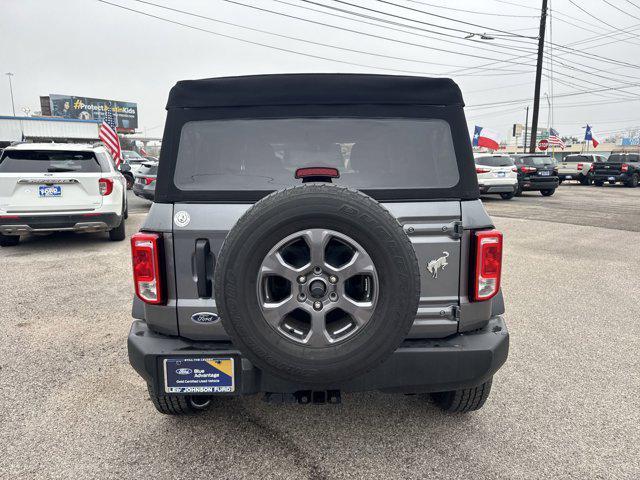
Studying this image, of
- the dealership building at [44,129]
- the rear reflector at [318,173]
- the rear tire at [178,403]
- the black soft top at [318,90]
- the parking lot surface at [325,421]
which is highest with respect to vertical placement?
the dealership building at [44,129]

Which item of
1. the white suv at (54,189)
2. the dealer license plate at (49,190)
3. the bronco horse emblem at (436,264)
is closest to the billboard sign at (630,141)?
the white suv at (54,189)

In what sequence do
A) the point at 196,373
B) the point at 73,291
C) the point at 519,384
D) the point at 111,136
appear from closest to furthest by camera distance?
the point at 196,373 → the point at 519,384 → the point at 73,291 → the point at 111,136

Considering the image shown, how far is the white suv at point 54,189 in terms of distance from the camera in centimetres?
696

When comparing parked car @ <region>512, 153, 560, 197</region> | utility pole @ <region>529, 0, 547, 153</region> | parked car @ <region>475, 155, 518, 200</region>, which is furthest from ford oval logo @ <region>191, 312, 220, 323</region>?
utility pole @ <region>529, 0, 547, 153</region>

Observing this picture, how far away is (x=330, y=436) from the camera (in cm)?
260

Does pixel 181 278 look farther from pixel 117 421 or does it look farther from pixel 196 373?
pixel 117 421

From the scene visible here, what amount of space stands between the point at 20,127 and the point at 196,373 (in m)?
47.7

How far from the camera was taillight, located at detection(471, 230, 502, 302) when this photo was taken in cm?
226

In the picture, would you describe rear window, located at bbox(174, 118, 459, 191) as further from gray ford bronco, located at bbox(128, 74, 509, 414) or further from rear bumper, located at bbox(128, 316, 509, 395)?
rear bumper, located at bbox(128, 316, 509, 395)

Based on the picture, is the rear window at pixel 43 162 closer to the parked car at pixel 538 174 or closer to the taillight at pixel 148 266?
the taillight at pixel 148 266

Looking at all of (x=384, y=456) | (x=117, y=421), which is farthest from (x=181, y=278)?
(x=384, y=456)

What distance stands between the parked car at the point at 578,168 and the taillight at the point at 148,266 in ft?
85.8

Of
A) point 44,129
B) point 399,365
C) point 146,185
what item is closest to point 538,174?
point 146,185

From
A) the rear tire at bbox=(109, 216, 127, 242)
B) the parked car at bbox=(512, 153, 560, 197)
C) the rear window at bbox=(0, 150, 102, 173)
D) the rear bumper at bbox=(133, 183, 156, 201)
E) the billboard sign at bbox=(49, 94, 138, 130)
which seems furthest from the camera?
the billboard sign at bbox=(49, 94, 138, 130)
